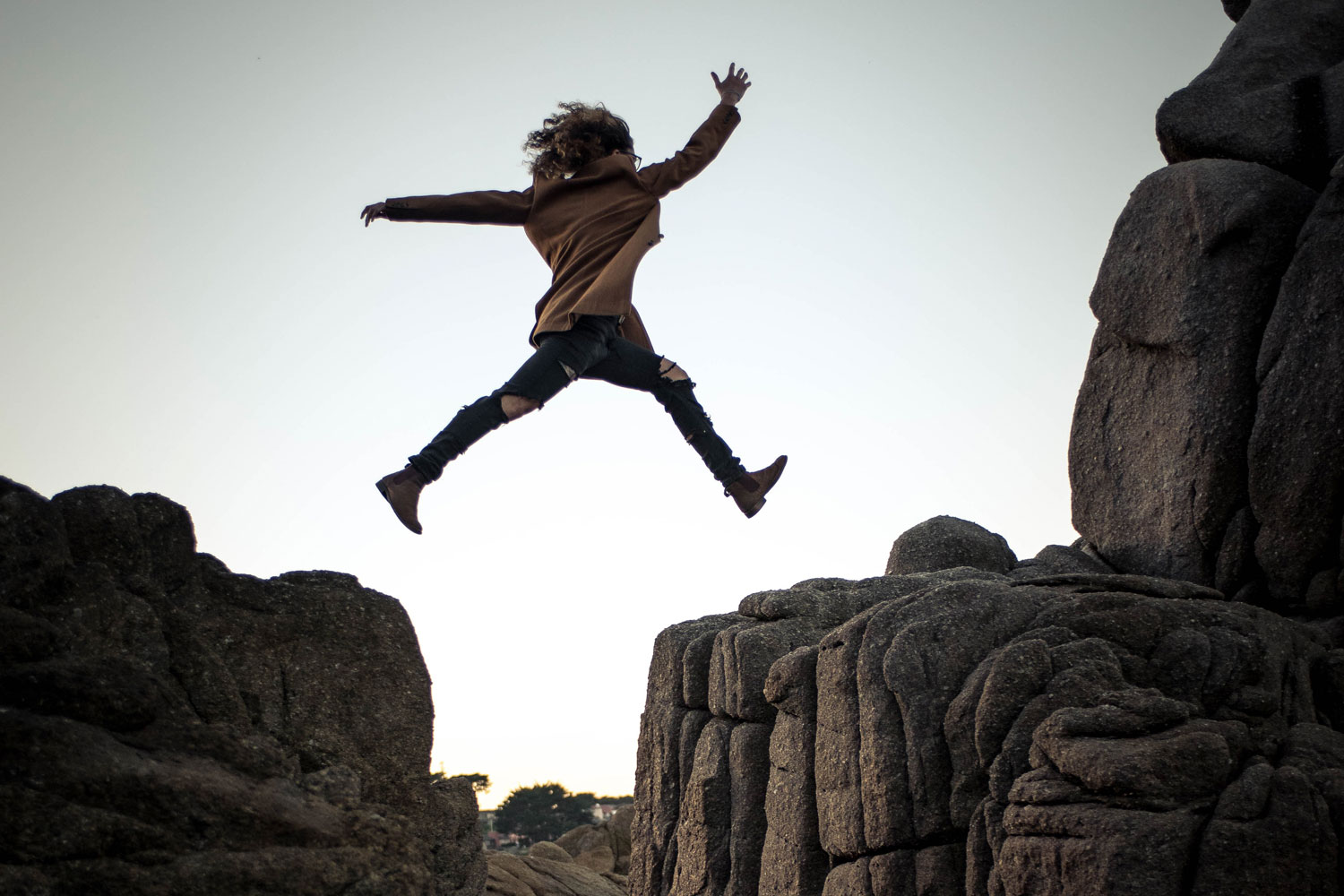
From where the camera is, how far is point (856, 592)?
12328 millimetres

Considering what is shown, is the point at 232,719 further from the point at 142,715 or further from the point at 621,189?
the point at 621,189

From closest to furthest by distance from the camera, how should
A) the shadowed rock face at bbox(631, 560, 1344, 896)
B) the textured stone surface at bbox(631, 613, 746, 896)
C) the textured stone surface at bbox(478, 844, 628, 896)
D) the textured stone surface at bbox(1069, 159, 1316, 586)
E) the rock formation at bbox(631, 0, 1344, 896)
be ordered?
the shadowed rock face at bbox(631, 560, 1344, 896) → the rock formation at bbox(631, 0, 1344, 896) → the textured stone surface at bbox(1069, 159, 1316, 586) → the textured stone surface at bbox(631, 613, 746, 896) → the textured stone surface at bbox(478, 844, 628, 896)

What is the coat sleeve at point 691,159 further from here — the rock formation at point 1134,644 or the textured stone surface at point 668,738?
the textured stone surface at point 668,738

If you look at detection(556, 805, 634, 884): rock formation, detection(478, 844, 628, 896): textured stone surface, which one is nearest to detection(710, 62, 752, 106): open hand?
detection(478, 844, 628, 896): textured stone surface

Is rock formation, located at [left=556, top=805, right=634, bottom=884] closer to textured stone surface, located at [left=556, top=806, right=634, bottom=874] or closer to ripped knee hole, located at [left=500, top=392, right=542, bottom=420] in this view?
textured stone surface, located at [left=556, top=806, right=634, bottom=874]

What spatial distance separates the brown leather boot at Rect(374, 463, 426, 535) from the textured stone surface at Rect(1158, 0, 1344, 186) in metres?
9.61

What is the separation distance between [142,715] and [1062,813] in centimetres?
519

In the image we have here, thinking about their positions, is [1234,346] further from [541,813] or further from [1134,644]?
[541,813]

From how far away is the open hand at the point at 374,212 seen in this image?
28.2ft

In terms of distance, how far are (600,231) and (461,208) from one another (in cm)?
100

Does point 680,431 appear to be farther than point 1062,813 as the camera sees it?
Yes

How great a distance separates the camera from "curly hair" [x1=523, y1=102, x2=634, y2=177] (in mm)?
9219

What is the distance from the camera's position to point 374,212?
28.2 feet

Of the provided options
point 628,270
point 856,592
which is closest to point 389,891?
point 628,270
